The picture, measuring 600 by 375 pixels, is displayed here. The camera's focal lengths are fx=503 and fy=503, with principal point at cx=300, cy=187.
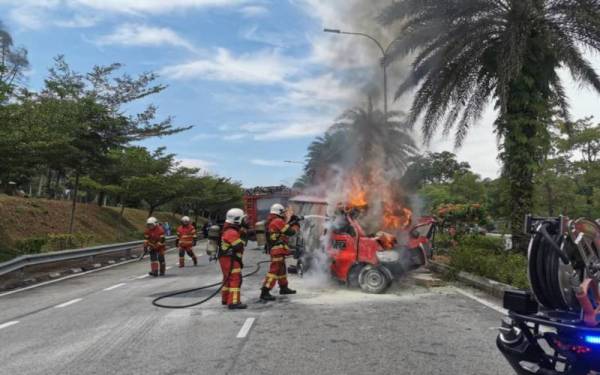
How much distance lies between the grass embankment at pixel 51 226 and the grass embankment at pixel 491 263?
12.4 meters

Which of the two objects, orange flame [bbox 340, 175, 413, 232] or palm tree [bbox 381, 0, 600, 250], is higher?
palm tree [bbox 381, 0, 600, 250]

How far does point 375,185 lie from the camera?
42.7 feet

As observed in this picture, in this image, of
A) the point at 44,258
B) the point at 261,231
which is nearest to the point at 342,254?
the point at 44,258

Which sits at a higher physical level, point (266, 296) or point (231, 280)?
point (231, 280)

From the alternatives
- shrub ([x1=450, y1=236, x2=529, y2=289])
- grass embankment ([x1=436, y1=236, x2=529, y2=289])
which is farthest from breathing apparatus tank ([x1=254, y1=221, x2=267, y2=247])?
shrub ([x1=450, y1=236, x2=529, y2=289])

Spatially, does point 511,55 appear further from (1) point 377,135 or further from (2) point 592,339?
(2) point 592,339

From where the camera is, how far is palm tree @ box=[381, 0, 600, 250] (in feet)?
40.5

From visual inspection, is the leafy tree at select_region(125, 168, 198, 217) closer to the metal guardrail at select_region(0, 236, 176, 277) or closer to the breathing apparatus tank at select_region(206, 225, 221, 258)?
the metal guardrail at select_region(0, 236, 176, 277)

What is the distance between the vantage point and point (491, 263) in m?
10.3

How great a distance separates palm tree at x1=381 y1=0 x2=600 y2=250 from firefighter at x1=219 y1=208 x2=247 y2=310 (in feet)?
24.6

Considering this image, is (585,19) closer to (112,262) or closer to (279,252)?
(279,252)

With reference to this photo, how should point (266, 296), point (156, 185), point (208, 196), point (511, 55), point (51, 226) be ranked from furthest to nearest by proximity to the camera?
point (208, 196)
point (156, 185)
point (51, 226)
point (511, 55)
point (266, 296)

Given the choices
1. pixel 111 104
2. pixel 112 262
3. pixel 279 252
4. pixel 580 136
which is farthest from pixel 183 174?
pixel 279 252

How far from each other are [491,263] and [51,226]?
817 inches
